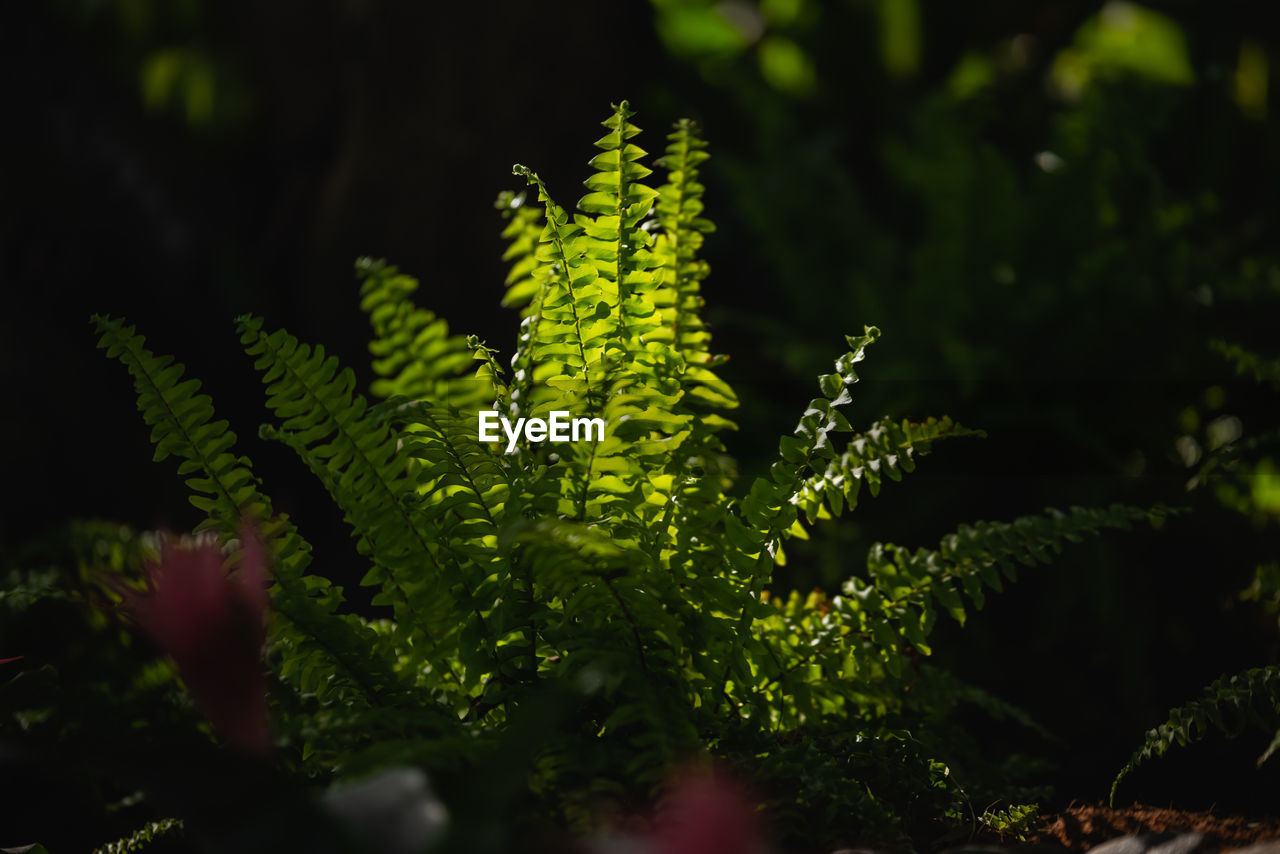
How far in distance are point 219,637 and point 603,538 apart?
0.42 meters

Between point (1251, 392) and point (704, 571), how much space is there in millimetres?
2228

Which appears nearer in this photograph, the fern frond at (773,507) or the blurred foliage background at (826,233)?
the fern frond at (773,507)

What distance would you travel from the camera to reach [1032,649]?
8.09ft

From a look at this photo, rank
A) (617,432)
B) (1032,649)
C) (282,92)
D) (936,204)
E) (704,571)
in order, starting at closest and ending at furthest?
(617,432), (704,571), (1032,649), (936,204), (282,92)

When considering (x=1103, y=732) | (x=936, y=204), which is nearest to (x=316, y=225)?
(x=936, y=204)

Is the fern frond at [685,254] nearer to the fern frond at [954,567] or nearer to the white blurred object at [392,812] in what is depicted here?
the fern frond at [954,567]

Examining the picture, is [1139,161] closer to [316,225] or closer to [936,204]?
[936,204]

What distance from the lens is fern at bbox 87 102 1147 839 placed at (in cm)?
117

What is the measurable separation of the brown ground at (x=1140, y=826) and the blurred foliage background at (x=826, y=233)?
25 centimetres

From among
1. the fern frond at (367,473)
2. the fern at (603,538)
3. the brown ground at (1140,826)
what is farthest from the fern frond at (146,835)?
the brown ground at (1140,826)

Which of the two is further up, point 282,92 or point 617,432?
point 282,92

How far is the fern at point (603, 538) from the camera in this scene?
3.85 ft

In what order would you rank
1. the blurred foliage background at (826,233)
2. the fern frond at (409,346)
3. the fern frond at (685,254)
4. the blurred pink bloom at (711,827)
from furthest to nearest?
1. the blurred foliage background at (826,233)
2. the fern frond at (409,346)
3. the fern frond at (685,254)
4. the blurred pink bloom at (711,827)

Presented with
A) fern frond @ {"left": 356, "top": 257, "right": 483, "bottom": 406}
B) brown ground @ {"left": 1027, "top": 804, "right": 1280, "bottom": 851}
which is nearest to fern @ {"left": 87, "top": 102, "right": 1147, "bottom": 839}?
brown ground @ {"left": 1027, "top": 804, "right": 1280, "bottom": 851}
